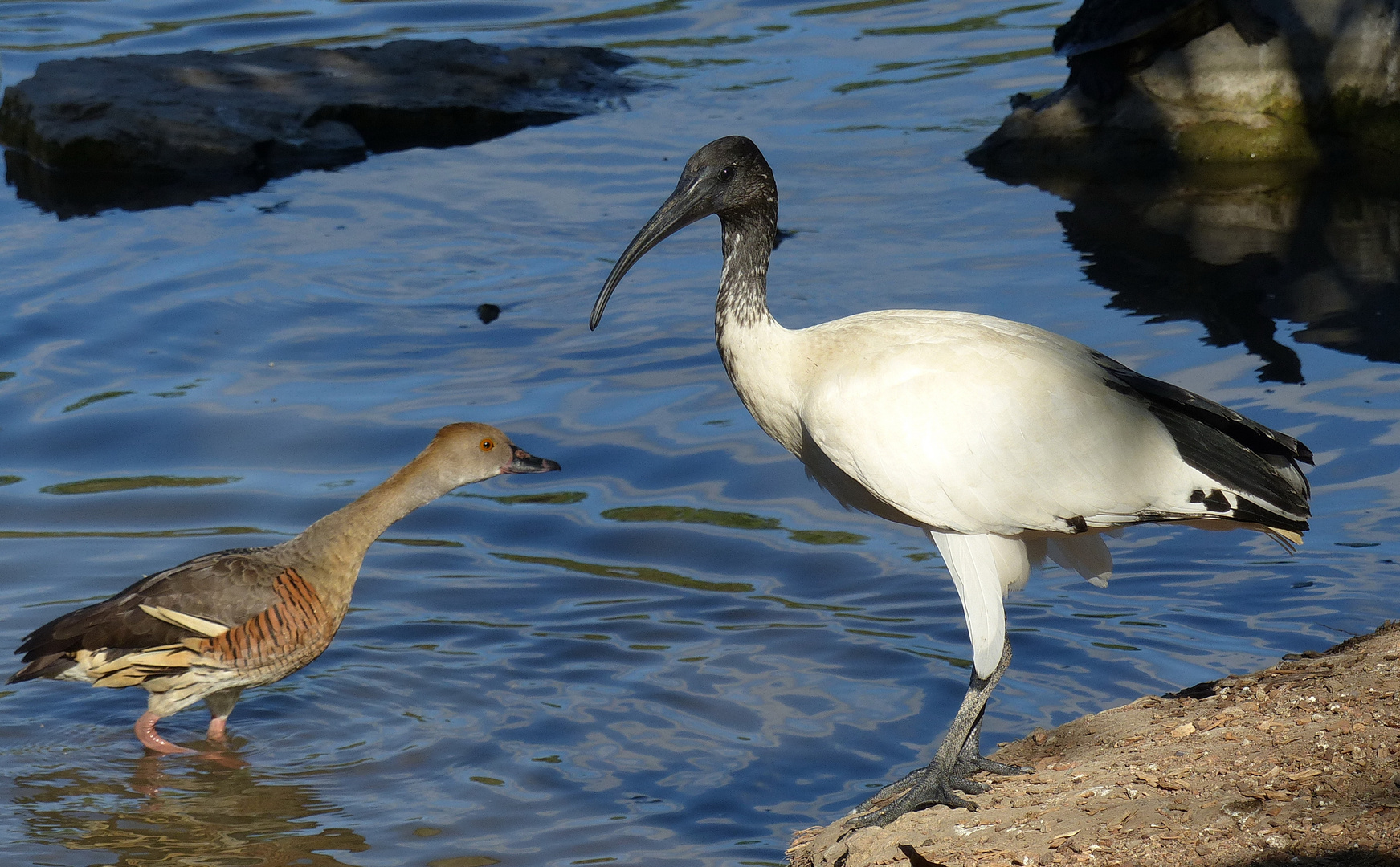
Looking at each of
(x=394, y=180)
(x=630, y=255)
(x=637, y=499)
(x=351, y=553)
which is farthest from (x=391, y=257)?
(x=630, y=255)

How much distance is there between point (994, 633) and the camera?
17.9 ft

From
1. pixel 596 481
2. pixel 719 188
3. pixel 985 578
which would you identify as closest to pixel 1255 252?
pixel 596 481

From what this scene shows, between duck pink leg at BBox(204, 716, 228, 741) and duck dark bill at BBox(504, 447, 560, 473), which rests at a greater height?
duck dark bill at BBox(504, 447, 560, 473)

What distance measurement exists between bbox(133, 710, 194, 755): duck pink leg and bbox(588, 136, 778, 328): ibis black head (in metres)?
2.69

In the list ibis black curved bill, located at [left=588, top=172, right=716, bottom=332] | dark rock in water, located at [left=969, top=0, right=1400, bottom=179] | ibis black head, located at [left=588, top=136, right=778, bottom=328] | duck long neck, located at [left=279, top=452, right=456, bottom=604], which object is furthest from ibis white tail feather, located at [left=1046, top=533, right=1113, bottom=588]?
dark rock in water, located at [left=969, top=0, right=1400, bottom=179]

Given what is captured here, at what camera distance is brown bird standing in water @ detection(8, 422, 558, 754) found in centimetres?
687

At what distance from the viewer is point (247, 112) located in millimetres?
14906

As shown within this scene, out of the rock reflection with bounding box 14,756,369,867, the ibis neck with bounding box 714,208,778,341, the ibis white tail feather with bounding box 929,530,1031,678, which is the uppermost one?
the ibis neck with bounding box 714,208,778,341

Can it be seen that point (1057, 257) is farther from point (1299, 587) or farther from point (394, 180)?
point (394, 180)

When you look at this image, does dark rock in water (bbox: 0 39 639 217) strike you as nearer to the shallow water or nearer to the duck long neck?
the shallow water

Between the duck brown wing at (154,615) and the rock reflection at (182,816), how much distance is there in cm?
51

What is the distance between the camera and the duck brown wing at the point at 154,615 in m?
6.86

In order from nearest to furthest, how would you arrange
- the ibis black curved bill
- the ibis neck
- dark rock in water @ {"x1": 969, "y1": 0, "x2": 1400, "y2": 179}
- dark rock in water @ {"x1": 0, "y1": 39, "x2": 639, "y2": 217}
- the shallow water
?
the ibis neck
the ibis black curved bill
the shallow water
dark rock in water @ {"x1": 969, "y1": 0, "x2": 1400, "y2": 179}
dark rock in water @ {"x1": 0, "y1": 39, "x2": 639, "y2": 217}

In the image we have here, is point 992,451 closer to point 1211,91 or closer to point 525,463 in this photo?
point 525,463
